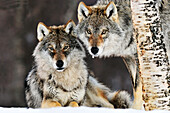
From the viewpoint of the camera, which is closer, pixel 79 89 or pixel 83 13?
pixel 79 89

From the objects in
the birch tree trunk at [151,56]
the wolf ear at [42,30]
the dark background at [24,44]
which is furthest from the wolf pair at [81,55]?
the dark background at [24,44]

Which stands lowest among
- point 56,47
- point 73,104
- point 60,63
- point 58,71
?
point 73,104

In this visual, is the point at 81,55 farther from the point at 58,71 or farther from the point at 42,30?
the point at 42,30

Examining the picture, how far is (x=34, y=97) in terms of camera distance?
449cm

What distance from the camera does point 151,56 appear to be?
3428 millimetres

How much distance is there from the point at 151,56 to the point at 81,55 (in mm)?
1161

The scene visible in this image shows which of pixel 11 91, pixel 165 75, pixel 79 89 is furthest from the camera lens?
pixel 11 91

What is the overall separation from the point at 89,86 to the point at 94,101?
0.22 metres

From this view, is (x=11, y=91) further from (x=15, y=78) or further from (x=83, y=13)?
(x=83, y=13)

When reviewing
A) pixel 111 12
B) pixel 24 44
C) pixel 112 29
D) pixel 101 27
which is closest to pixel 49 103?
pixel 101 27

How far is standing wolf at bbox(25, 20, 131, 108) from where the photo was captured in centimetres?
411

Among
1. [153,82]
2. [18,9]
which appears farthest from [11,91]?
[153,82]

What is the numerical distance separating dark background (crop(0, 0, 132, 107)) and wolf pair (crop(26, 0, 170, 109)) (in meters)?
4.43

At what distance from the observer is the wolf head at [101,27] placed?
14.2ft
